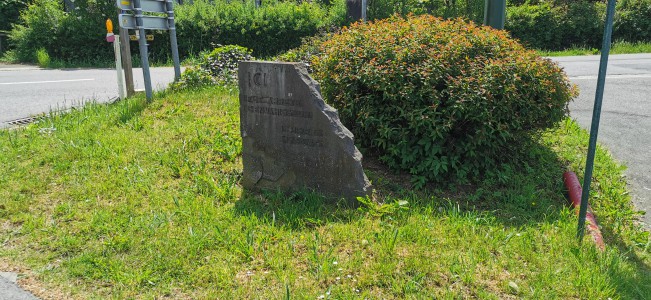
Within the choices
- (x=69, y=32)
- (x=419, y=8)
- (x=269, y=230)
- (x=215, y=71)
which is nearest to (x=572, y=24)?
(x=419, y=8)

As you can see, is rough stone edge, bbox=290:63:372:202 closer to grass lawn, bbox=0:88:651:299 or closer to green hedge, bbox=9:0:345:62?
grass lawn, bbox=0:88:651:299

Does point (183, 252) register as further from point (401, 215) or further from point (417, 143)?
point (417, 143)

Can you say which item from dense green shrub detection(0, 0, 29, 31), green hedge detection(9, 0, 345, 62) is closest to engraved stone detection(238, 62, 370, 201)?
green hedge detection(9, 0, 345, 62)

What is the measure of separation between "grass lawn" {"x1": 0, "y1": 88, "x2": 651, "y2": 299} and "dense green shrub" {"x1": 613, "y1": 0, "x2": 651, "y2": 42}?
51.5 ft

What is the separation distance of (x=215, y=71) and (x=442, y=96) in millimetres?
4353

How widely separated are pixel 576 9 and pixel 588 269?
58.1ft

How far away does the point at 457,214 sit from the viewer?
4531mm

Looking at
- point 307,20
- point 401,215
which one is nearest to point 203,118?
point 401,215

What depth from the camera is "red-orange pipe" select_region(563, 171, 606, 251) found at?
13.8 feet

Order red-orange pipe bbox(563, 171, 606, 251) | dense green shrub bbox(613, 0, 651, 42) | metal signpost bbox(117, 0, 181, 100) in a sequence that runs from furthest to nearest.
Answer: dense green shrub bbox(613, 0, 651, 42) → metal signpost bbox(117, 0, 181, 100) → red-orange pipe bbox(563, 171, 606, 251)

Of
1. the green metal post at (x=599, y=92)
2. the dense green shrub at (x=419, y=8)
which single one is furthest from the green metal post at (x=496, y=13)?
the dense green shrub at (x=419, y=8)

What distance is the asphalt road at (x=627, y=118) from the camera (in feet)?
18.5

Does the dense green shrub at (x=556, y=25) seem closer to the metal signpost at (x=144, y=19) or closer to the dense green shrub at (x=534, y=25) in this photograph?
the dense green shrub at (x=534, y=25)

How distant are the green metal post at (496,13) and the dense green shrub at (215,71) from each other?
3.46 m
